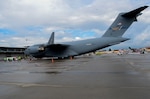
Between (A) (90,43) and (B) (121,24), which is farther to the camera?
(A) (90,43)

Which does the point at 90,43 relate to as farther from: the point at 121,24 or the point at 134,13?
the point at 134,13

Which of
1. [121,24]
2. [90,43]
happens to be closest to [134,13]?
[121,24]

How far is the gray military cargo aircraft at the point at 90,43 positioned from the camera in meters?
38.7

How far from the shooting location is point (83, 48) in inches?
1628

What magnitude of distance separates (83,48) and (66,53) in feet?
12.7

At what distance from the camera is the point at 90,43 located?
133 ft

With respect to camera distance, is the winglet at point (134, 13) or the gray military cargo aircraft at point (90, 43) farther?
the gray military cargo aircraft at point (90, 43)

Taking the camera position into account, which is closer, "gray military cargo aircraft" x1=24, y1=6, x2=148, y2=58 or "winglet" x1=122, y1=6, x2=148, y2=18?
"winglet" x1=122, y1=6, x2=148, y2=18

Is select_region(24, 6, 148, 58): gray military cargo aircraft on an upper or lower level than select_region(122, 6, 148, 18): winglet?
lower

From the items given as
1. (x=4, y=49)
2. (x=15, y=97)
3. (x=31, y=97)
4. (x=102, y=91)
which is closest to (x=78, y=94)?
(x=102, y=91)

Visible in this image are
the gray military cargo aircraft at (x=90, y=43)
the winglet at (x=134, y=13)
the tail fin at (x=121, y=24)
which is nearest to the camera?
the winglet at (x=134, y=13)

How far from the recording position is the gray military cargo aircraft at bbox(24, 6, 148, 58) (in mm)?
38719

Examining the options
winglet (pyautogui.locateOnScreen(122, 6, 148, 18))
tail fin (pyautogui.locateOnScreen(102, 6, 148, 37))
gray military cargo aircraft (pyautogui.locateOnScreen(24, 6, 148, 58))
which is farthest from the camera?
gray military cargo aircraft (pyautogui.locateOnScreen(24, 6, 148, 58))

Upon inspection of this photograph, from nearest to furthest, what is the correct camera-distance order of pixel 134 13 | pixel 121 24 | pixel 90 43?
pixel 134 13, pixel 121 24, pixel 90 43
